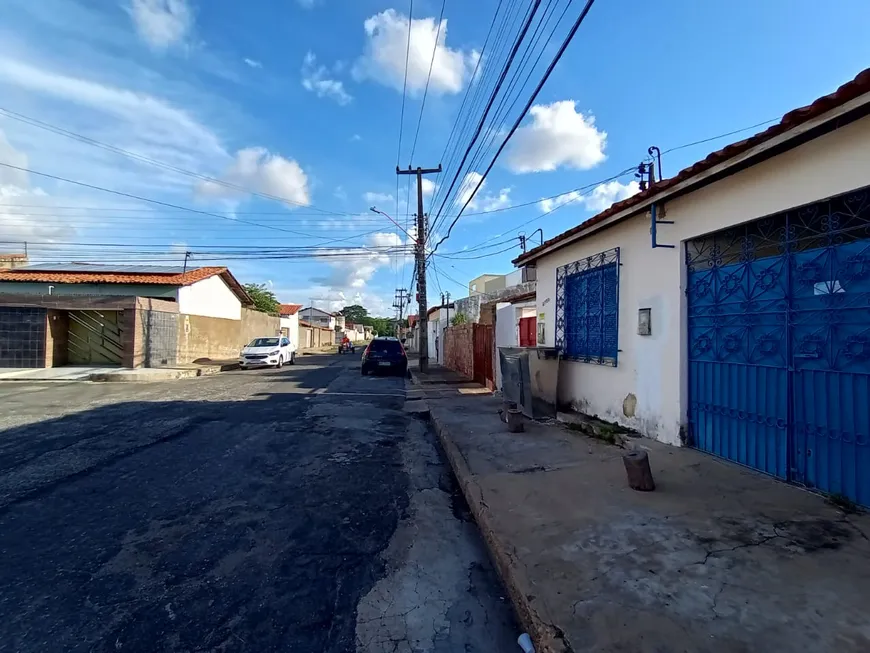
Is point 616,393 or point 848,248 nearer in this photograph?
point 848,248

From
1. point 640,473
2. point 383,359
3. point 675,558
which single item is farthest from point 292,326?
point 675,558

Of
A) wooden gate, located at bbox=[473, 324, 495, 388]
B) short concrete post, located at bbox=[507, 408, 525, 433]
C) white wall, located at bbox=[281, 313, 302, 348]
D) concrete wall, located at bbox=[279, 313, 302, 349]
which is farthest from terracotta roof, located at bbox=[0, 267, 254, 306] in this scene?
short concrete post, located at bbox=[507, 408, 525, 433]

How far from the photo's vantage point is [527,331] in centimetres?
1165

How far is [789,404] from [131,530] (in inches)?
224

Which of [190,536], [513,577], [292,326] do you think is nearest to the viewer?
[513,577]

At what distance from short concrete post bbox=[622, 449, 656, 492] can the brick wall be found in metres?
11.7

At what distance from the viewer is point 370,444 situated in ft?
23.6

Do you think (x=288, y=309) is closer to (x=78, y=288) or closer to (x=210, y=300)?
(x=210, y=300)

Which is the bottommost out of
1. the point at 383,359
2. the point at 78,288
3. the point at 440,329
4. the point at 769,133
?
the point at 383,359

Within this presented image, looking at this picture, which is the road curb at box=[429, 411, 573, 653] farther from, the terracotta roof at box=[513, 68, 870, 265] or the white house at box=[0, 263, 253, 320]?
the white house at box=[0, 263, 253, 320]

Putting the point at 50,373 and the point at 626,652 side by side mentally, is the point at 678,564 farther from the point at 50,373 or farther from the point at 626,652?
the point at 50,373

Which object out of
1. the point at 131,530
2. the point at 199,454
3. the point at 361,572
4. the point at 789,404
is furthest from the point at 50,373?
the point at 789,404

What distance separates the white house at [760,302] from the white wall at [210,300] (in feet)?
70.0

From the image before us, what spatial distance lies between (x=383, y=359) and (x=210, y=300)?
12.3 metres
